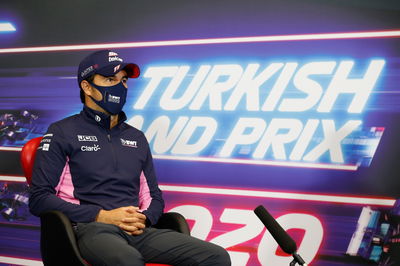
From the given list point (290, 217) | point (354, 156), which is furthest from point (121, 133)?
point (354, 156)

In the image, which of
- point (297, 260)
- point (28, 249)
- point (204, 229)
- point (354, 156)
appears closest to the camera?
point (297, 260)

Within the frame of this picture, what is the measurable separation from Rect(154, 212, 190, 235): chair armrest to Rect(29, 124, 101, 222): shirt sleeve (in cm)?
37

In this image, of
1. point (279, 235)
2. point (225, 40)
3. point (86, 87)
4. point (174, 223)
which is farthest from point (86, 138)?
point (225, 40)

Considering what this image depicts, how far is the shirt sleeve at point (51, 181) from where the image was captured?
6.90 ft

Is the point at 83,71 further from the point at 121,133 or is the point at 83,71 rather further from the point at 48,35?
the point at 48,35

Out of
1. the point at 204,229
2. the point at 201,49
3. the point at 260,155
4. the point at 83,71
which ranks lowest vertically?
the point at 204,229

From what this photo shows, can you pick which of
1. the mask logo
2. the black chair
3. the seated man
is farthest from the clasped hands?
the mask logo

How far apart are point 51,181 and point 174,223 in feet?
2.03

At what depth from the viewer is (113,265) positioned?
1.86m

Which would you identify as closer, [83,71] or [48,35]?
[83,71]

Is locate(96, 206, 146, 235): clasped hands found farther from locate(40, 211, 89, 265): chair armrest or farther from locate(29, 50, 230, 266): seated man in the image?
locate(40, 211, 89, 265): chair armrest

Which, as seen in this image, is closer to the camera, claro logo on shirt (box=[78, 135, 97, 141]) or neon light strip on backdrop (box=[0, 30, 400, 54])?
claro logo on shirt (box=[78, 135, 97, 141])

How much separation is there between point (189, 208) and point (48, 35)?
5.65 ft

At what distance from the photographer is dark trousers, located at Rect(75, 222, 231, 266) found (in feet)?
6.32
